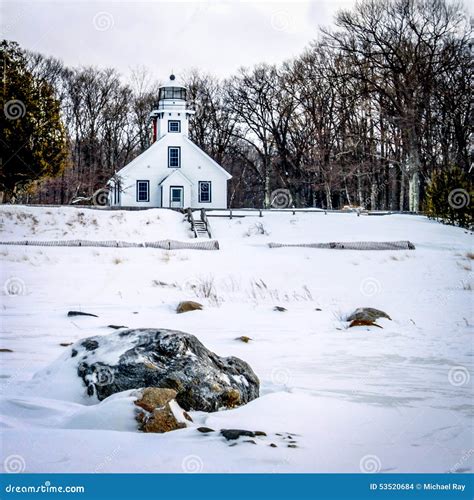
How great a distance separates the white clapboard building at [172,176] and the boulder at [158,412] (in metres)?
38.0

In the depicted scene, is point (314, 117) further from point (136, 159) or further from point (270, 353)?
point (270, 353)

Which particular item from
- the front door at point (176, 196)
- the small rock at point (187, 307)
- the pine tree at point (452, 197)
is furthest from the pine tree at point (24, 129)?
the small rock at point (187, 307)

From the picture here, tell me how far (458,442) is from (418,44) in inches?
1433

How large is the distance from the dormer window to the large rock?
40.2 metres

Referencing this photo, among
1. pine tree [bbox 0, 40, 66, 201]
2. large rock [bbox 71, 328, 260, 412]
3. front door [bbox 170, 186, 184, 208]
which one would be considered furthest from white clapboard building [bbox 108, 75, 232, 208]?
large rock [bbox 71, 328, 260, 412]

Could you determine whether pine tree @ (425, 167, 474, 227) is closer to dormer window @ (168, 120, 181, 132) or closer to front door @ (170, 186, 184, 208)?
front door @ (170, 186, 184, 208)

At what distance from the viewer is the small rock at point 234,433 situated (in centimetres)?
402

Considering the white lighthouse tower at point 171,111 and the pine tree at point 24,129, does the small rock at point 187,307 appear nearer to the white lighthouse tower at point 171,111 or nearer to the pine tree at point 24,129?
the pine tree at point 24,129

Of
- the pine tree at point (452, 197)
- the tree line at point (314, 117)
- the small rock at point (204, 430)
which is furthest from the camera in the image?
the tree line at point (314, 117)

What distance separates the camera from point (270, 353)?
7.40m

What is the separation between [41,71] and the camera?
4462 centimetres

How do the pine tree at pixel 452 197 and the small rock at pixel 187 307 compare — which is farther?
the pine tree at pixel 452 197

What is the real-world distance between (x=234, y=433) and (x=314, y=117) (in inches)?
1803

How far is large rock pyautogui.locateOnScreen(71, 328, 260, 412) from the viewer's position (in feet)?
16.0
